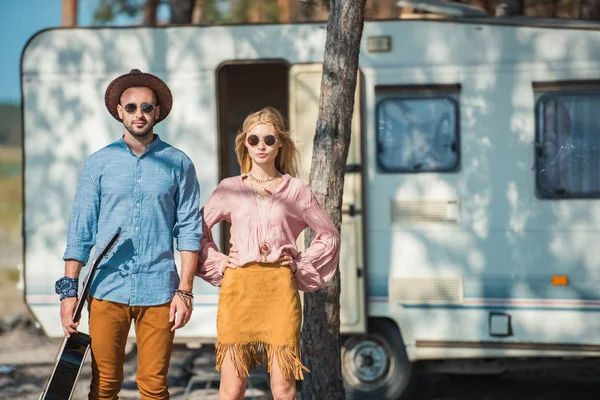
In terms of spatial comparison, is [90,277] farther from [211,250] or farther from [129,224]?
[211,250]

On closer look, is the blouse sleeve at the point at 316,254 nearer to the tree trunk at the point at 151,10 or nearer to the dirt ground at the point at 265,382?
the dirt ground at the point at 265,382

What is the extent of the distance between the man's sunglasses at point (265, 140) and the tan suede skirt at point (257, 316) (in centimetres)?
51

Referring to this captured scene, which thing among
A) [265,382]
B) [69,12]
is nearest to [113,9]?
[69,12]

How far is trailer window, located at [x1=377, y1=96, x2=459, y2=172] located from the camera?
677cm

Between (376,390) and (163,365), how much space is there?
324cm

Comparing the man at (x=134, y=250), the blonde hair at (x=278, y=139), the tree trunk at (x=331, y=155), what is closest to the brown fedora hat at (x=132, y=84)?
the man at (x=134, y=250)

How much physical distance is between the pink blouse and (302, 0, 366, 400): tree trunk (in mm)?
953

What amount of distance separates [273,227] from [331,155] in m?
1.18

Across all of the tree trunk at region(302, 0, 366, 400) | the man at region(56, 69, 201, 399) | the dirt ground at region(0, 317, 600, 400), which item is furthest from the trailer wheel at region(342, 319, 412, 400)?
the man at region(56, 69, 201, 399)

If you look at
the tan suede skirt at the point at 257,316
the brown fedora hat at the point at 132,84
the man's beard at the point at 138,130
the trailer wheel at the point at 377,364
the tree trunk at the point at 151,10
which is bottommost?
the trailer wheel at the point at 377,364

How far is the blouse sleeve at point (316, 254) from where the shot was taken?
406 centimetres

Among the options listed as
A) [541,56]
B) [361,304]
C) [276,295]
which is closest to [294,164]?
[276,295]

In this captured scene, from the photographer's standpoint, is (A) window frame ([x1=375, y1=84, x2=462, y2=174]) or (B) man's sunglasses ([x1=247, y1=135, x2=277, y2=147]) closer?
(B) man's sunglasses ([x1=247, y1=135, x2=277, y2=147])

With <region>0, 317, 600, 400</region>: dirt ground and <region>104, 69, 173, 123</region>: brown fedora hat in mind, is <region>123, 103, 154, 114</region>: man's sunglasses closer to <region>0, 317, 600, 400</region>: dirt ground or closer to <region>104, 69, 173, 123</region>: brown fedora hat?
<region>104, 69, 173, 123</region>: brown fedora hat
